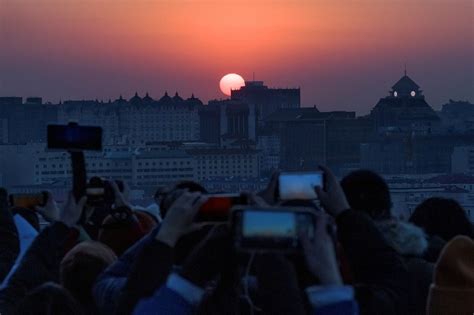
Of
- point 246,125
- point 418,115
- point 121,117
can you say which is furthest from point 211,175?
point 418,115

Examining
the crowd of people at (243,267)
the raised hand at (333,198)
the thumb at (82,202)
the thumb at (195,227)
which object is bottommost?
the crowd of people at (243,267)

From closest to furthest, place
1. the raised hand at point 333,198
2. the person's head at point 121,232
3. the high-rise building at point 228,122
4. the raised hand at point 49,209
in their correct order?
the raised hand at point 333,198 < the person's head at point 121,232 < the raised hand at point 49,209 < the high-rise building at point 228,122

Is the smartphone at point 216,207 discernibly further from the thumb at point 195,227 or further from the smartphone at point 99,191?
the smartphone at point 99,191

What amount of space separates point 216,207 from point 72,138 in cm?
68

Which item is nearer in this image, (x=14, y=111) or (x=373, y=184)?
(x=373, y=184)

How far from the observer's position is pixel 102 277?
2039 millimetres

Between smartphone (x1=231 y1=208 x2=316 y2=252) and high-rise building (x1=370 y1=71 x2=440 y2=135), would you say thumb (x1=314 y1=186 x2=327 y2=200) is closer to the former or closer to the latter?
smartphone (x1=231 y1=208 x2=316 y2=252)

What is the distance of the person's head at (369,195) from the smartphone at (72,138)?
53 centimetres

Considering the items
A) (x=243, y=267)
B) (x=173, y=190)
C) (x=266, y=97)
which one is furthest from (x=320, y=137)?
(x=243, y=267)

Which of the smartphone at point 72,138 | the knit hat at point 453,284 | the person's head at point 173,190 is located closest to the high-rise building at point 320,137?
the person's head at point 173,190

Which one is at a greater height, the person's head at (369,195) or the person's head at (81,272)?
the person's head at (369,195)

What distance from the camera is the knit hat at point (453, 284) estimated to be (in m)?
2.00

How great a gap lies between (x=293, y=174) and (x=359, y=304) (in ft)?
1.13

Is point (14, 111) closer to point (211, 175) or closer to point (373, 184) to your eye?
point (211, 175)
